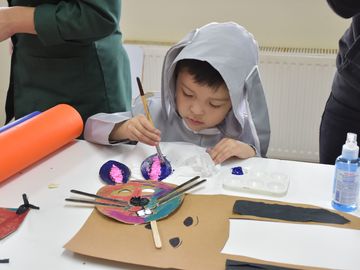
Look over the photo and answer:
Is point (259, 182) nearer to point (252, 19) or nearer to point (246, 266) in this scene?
point (246, 266)

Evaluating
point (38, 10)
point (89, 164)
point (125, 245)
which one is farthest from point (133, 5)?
point (125, 245)

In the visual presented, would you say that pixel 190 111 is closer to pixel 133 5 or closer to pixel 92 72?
pixel 92 72

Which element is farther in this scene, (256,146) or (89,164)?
(256,146)

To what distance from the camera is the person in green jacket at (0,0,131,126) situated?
3.94 feet

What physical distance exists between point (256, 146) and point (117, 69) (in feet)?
1.57

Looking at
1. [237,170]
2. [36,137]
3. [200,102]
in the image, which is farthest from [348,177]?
[36,137]

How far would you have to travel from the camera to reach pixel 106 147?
125cm

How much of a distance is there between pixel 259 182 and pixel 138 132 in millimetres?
339

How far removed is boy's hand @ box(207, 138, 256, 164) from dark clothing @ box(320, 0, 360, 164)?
0.31 meters

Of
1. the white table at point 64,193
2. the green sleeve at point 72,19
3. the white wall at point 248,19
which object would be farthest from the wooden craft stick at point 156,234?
the white wall at point 248,19

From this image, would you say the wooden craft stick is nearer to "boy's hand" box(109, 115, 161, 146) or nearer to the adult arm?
"boy's hand" box(109, 115, 161, 146)

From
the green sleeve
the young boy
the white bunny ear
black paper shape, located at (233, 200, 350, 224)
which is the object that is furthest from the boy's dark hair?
black paper shape, located at (233, 200, 350, 224)

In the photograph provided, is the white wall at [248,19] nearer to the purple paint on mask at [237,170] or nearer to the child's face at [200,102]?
the child's face at [200,102]

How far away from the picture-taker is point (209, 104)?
1.27m
